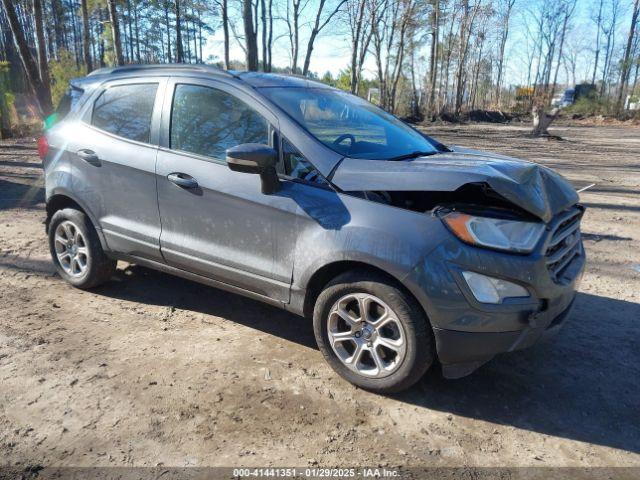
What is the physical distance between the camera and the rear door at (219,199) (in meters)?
3.11

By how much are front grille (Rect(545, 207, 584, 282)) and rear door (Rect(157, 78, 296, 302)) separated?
146cm

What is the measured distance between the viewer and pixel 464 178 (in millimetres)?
2641

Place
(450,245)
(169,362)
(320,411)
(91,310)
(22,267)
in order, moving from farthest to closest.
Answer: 1. (22,267)
2. (91,310)
3. (169,362)
4. (320,411)
5. (450,245)

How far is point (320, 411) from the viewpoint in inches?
109

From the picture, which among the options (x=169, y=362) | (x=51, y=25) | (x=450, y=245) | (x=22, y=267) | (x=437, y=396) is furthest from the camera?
(x=51, y=25)

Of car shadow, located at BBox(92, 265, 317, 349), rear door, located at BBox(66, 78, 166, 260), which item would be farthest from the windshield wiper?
rear door, located at BBox(66, 78, 166, 260)

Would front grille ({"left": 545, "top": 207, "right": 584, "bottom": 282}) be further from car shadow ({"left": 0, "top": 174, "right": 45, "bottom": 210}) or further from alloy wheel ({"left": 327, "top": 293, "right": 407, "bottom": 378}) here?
car shadow ({"left": 0, "top": 174, "right": 45, "bottom": 210})

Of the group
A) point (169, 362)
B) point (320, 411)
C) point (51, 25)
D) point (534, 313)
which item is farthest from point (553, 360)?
point (51, 25)

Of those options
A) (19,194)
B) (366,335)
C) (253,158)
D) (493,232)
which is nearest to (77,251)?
(253,158)

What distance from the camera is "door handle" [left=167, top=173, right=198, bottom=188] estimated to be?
3.37 meters

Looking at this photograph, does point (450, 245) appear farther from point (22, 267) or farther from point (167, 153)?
point (22, 267)

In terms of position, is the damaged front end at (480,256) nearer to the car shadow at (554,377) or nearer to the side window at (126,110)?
the car shadow at (554,377)

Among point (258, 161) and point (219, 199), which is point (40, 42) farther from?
point (258, 161)

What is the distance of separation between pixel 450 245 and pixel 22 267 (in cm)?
427
